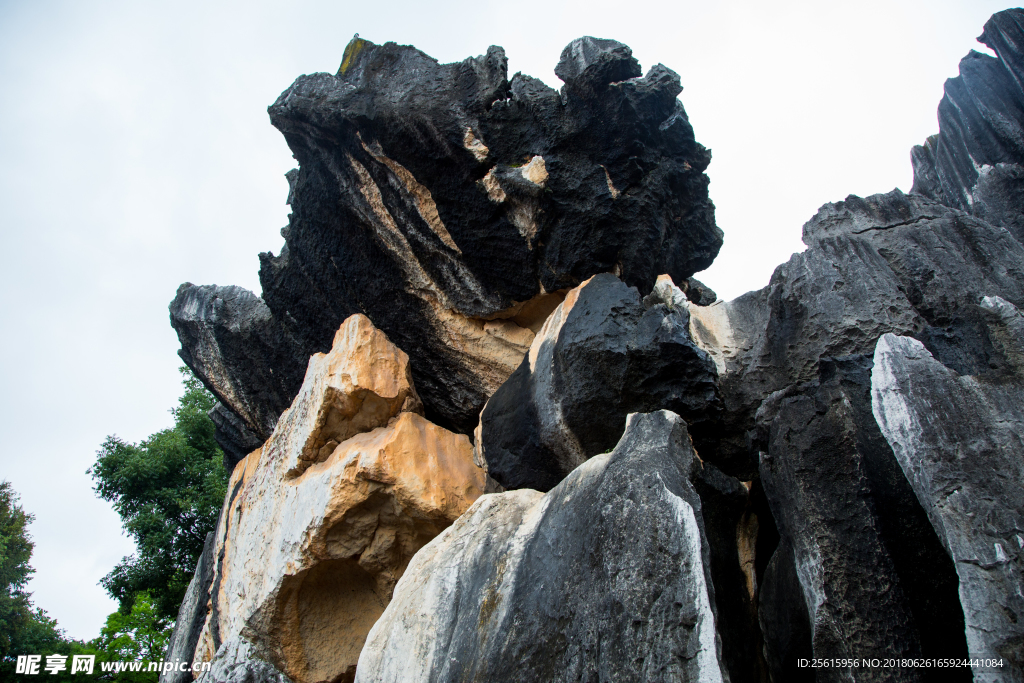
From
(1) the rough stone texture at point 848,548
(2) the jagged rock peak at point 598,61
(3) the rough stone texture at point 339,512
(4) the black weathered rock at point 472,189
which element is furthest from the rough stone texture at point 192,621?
(2) the jagged rock peak at point 598,61

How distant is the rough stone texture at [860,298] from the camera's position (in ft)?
13.8

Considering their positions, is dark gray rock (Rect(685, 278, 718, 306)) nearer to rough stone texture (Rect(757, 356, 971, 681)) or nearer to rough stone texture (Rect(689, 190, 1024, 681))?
rough stone texture (Rect(689, 190, 1024, 681))

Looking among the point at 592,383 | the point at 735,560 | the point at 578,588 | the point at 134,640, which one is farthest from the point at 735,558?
the point at 134,640

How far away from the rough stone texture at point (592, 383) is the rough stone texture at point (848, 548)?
2.36ft

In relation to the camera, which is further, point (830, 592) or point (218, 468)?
point (218, 468)

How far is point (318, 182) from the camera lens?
23.3 ft

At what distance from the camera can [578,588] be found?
11.3 feet

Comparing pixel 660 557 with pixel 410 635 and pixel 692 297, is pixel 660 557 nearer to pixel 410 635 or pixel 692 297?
pixel 410 635

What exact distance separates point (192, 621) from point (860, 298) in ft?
29.1

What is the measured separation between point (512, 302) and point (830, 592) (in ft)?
13.7

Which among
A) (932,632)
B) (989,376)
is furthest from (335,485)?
(989,376)

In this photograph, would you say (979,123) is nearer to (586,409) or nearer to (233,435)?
(586,409)

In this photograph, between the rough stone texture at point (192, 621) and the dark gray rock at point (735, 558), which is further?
the rough stone texture at point (192, 621)

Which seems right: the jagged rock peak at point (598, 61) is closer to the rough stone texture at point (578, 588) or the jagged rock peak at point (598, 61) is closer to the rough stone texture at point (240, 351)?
the rough stone texture at point (578, 588)
